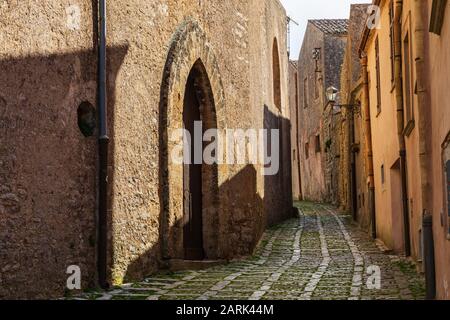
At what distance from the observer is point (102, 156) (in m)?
8.43

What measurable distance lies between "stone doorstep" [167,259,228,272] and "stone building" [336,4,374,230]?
18.1 ft

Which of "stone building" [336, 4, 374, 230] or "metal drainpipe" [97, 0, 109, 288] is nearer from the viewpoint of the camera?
"metal drainpipe" [97, 0, 109, 288]

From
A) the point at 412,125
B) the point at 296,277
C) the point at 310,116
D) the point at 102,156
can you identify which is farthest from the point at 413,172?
the point at 310,116

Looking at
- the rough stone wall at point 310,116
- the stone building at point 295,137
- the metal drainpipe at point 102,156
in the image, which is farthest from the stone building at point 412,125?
the stone building at point 295,137

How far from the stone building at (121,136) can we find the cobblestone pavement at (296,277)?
0.45m

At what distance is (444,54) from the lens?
591 cm

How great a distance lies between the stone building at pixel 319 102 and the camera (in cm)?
2791

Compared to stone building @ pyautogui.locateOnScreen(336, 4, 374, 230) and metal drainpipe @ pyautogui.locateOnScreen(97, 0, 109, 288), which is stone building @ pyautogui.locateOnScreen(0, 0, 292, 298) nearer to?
metal drainpipe @ pyautogui.locateOnScreen(97, 0, 109, 288)

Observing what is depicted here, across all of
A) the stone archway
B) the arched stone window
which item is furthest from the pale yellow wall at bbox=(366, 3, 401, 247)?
the arched stone window

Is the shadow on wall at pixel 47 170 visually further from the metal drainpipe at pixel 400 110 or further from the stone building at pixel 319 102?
the stone building at pixel 319 102

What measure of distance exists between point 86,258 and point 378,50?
868 cm

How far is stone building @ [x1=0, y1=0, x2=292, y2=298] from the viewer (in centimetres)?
685
